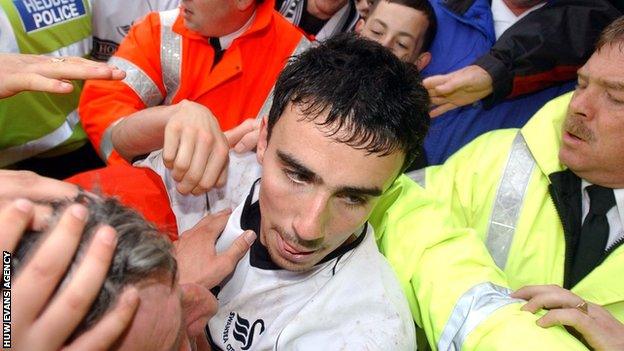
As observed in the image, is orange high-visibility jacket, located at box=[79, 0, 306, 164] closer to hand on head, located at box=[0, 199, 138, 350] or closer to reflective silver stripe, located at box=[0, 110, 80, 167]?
reflective silver stripe, located at box=[0, 110, 80, 167]

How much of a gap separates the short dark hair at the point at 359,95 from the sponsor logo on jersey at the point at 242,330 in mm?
528

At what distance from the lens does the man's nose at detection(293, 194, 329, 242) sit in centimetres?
138

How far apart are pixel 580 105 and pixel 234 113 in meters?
1.34

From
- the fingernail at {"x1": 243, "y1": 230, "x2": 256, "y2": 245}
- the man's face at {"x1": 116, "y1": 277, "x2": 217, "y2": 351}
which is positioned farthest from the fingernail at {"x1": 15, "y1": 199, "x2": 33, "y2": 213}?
the fingernail at {"x1": 243, "y1": 230, "x2": 256, "y2": 245}

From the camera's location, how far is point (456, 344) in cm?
138

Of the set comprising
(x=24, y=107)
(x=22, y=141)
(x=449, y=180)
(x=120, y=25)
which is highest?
(x=449, y=180)

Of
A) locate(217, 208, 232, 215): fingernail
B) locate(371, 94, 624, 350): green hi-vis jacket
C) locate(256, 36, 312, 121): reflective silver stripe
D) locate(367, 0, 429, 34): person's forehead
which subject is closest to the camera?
locate(371, 94, 624, 350): green hi-vis jacket

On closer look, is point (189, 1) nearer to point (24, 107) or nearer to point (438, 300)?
point (24, 107)

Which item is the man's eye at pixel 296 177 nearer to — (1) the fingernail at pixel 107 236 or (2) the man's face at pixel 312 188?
(2) the man's face at pixel 312 188

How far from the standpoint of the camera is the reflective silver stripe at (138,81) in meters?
A: 2.18

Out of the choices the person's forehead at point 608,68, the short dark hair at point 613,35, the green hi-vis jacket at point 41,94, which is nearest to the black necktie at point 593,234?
the person's forehead at point 608,68

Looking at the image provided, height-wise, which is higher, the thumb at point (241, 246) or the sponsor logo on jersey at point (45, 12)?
the sponsor logo on jersey at point (45, 12)

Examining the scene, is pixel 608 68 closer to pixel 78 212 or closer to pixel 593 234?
pixel 593 234

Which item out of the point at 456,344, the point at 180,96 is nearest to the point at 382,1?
the point at 180,96
